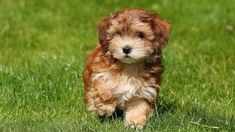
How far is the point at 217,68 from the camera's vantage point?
9664mm

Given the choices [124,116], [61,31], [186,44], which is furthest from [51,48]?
[124,116]

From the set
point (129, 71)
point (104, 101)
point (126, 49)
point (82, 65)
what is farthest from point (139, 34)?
point (82, 65)

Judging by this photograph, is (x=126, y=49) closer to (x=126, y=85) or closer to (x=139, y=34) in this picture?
(x=139, y=34)

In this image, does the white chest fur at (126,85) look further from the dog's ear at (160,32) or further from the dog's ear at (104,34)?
the dog's ear at (160,32)

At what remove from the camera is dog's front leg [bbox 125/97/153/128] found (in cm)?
722

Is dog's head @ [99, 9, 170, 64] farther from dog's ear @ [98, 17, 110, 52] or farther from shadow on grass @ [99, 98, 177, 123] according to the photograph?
shadow on grass @ [99, 98, 177, 123]

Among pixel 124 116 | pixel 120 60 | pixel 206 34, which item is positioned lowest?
pixel 206 34

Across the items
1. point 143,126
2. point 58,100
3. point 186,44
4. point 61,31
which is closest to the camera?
point 143,126

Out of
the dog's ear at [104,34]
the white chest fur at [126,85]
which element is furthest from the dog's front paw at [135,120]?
the dog's ear at [104,34]

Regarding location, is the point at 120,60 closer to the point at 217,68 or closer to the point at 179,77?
the point at 179,77

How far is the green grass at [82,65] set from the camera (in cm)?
730

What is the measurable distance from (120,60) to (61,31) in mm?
4854

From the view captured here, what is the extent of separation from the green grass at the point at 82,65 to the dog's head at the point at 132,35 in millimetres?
627

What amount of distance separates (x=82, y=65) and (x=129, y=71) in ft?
7.03
